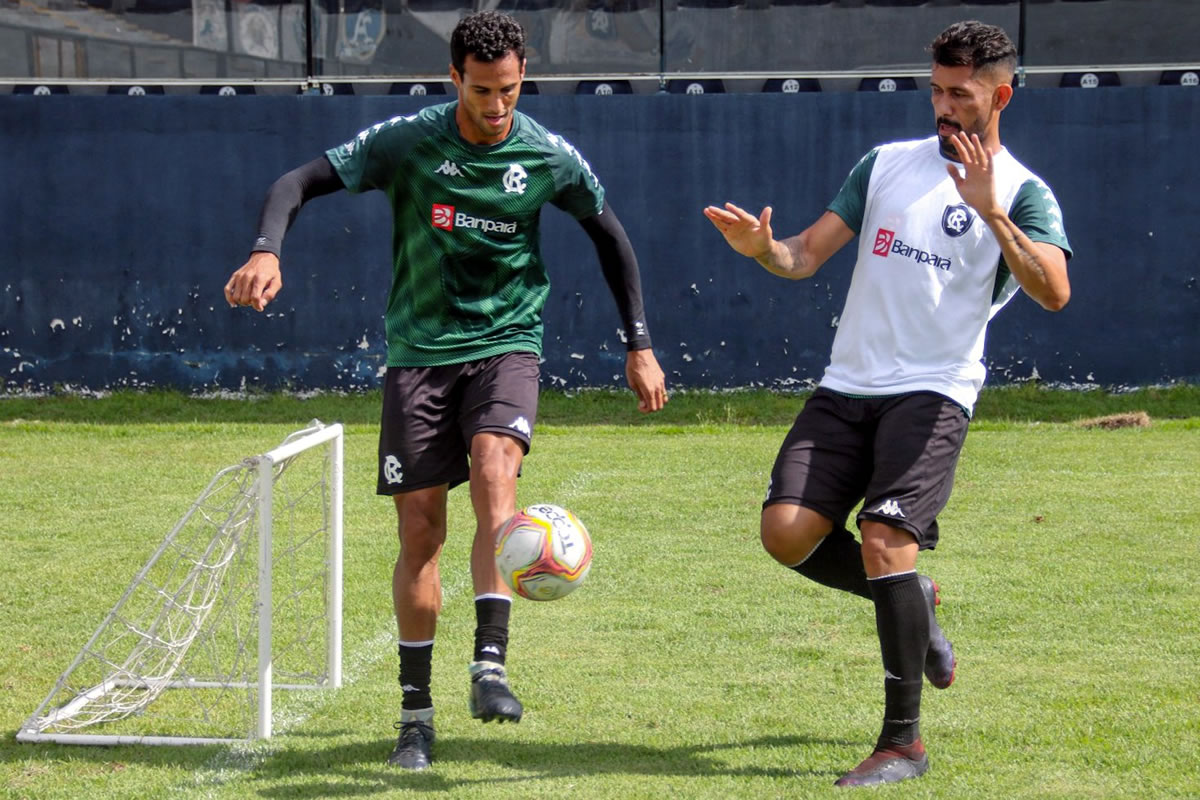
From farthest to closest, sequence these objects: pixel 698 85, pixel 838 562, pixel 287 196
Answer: pixel 698 85 → pixel 838 562 → pixel 287 196

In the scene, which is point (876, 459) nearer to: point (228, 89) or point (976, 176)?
point (976, 176)

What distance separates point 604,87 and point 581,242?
1.72 meters

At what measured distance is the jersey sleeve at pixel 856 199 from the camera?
5008 millimetres

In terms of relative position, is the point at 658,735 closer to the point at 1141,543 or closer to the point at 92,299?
the point at 1141,543

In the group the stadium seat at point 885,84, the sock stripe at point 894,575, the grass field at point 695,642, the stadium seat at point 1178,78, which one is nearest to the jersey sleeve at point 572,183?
the sock stripe at point 894,575

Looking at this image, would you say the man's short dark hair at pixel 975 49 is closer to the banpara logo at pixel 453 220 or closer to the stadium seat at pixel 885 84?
the banpara logo at pixel 453 220

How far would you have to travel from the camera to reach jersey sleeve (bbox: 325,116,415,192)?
5.00 metres

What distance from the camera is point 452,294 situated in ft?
16.4

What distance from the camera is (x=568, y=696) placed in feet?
18.0

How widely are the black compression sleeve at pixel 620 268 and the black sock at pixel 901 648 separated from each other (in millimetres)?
1265

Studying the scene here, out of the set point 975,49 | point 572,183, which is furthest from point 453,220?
point 975,49

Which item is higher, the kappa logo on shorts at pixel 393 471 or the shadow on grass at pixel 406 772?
the kappa logo on shorts at pixel 393 471

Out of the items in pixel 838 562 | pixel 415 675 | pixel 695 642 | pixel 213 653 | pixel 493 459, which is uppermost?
pixel 493 459

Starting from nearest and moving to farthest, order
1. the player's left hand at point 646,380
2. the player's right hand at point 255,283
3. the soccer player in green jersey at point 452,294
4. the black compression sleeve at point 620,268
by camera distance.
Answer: the player's right hand at point 255,283
the soccer player in green jersey at point 452,294
the player's left hand at point 646,380
the black compression sleeve at point 620,268
